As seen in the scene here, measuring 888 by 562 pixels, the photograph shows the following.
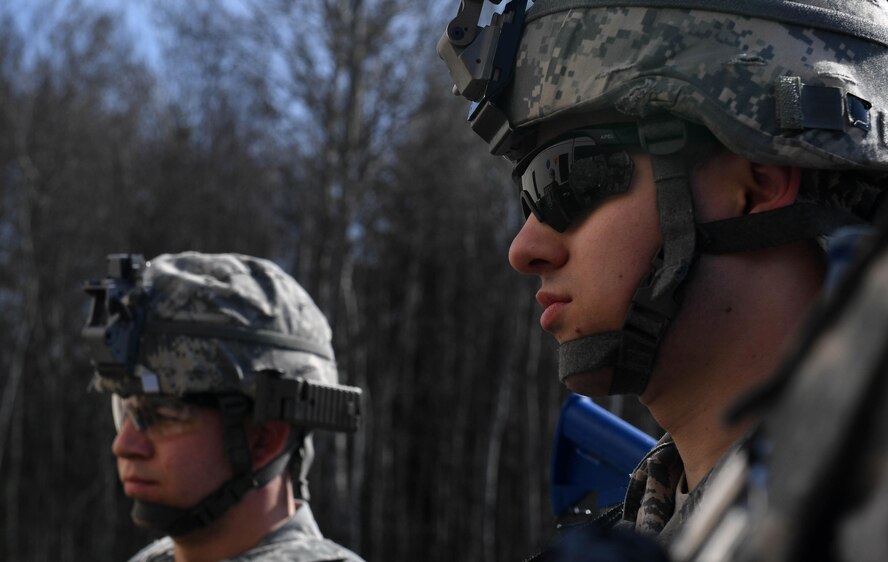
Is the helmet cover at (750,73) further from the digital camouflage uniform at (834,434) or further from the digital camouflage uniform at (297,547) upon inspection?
the digital camouflage uniform at (297,547)

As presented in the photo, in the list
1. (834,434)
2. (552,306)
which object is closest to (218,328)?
(552,306)

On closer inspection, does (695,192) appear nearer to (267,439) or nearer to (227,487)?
(227,487)

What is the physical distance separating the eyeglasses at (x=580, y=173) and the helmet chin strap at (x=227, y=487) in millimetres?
2283

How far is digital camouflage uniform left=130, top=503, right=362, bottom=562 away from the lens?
12.7ft

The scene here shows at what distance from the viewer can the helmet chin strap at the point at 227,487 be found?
396 cm

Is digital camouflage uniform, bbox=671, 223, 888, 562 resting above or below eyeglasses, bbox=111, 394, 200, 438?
above

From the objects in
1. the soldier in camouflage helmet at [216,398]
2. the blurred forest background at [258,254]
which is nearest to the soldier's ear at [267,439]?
the soldier in camouflage helmet at [216,398]

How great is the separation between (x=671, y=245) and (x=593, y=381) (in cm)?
28

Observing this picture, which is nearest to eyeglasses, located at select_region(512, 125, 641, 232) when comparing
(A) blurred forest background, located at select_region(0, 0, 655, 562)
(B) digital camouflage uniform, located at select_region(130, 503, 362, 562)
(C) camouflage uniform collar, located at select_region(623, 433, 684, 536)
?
(C) camouflage uniform collar, located at select_region(623, 433, 684, 536)

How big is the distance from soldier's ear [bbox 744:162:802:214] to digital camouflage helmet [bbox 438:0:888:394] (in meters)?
0.03

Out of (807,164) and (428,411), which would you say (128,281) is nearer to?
(807,164)

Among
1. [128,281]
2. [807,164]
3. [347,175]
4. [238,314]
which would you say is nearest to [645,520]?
[807,164]

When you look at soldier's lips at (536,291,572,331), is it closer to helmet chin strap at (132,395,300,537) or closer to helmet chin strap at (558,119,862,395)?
helmet chin strap at (558,119,862,395)

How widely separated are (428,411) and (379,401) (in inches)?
58.4
